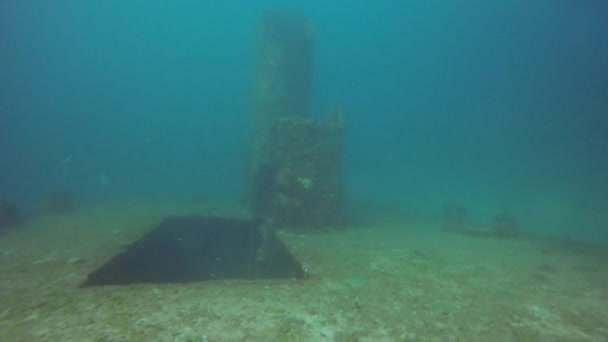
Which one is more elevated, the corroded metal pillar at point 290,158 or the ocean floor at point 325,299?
the corroded metal pillar at point 290,158

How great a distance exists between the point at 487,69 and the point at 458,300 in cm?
6499

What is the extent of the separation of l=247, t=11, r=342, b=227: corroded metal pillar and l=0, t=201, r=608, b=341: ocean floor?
2781 millimetres

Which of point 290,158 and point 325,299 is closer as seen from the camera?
point 325,299

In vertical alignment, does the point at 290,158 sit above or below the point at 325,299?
above

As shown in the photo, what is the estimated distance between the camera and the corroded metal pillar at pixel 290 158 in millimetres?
11562

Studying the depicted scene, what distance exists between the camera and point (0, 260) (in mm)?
6719

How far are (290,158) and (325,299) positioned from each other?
7.29 meters

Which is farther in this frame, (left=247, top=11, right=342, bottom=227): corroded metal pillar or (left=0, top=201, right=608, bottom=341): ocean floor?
(left=247, top=11, right=342, bottom=227): corroded metal pillar

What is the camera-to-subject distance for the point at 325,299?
16.9 feet

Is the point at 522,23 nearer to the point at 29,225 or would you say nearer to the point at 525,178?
the point at 525,178

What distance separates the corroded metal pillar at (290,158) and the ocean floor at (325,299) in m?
2.78

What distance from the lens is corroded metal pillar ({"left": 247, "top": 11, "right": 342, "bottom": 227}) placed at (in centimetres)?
1156

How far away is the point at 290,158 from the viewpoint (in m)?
11.9

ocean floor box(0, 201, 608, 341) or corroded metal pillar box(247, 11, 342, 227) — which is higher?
corroded metal pillar box(247, 11, 342, 227)
